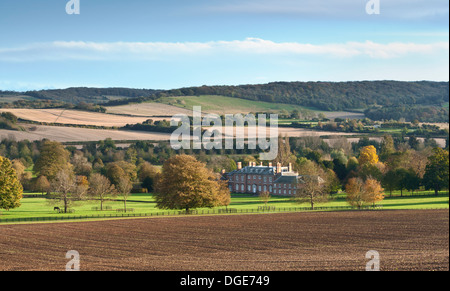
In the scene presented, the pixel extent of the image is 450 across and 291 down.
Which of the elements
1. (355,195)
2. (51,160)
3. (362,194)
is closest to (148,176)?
(51,160)

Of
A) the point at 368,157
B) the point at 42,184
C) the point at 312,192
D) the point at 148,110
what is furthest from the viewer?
the point at 148,110

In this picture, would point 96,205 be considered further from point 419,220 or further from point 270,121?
point 270,121

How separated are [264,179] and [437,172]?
38.4m

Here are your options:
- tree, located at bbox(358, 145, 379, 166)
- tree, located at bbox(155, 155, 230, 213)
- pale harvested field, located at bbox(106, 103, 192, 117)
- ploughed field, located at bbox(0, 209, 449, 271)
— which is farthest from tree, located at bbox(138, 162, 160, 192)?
pale harvested field, located at bbox(106, 103, 192, 117)

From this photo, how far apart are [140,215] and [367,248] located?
35.9 m

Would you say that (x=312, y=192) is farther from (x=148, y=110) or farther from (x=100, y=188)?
(x=148, y=110)

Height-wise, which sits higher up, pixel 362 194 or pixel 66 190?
pixel 66 190

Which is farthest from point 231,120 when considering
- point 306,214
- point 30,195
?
point 306,214

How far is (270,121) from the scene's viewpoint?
175875 mm

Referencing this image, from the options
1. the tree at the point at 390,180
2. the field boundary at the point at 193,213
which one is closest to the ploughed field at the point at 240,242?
the field boundary at the point at 193,213

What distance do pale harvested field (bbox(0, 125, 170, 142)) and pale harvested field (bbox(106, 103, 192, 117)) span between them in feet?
81.3

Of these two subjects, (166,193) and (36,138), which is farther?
(36,138)

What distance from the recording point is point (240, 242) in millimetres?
45469

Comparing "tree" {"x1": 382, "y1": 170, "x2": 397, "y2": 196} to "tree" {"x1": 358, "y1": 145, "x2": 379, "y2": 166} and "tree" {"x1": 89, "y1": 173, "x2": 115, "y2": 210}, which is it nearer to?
"tree" {"x1": 358, "y1": 145, "x2": 379, "y2": 166}
